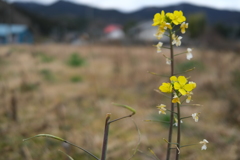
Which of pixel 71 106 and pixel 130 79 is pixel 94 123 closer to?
pixel 71 106

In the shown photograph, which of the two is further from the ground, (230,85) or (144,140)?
(230,85)

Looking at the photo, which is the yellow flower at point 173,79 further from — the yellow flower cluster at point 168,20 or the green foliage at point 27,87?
the green foliage at point 27,87

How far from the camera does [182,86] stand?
2.12ft

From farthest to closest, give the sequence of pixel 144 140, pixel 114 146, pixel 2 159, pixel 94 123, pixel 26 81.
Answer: pixel 26 81
pixel 94 123
pixel 144 140
pixel 114 146
pixel 2 159

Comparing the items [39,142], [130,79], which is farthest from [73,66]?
[39,142]

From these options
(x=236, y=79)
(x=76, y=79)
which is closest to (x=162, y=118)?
(x=236, y=79)

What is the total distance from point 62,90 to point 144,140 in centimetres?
224

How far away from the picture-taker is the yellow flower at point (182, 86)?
63cm

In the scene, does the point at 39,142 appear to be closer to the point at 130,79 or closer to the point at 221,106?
the point at 221,106

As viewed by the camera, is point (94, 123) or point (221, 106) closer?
point (94, 123)

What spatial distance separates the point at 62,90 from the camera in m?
A: 4.32

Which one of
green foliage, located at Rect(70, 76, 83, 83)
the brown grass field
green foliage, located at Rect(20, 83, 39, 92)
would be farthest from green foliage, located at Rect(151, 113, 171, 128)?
green foliage, located at Rect(70, 76, 83, 83)

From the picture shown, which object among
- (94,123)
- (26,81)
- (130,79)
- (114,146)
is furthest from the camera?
(130,79)

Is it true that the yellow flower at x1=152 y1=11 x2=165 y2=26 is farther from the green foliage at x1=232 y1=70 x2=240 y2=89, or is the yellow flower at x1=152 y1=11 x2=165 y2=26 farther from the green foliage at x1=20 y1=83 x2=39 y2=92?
the green foliage at x1=20 y1=83 x2=39 y2=92
